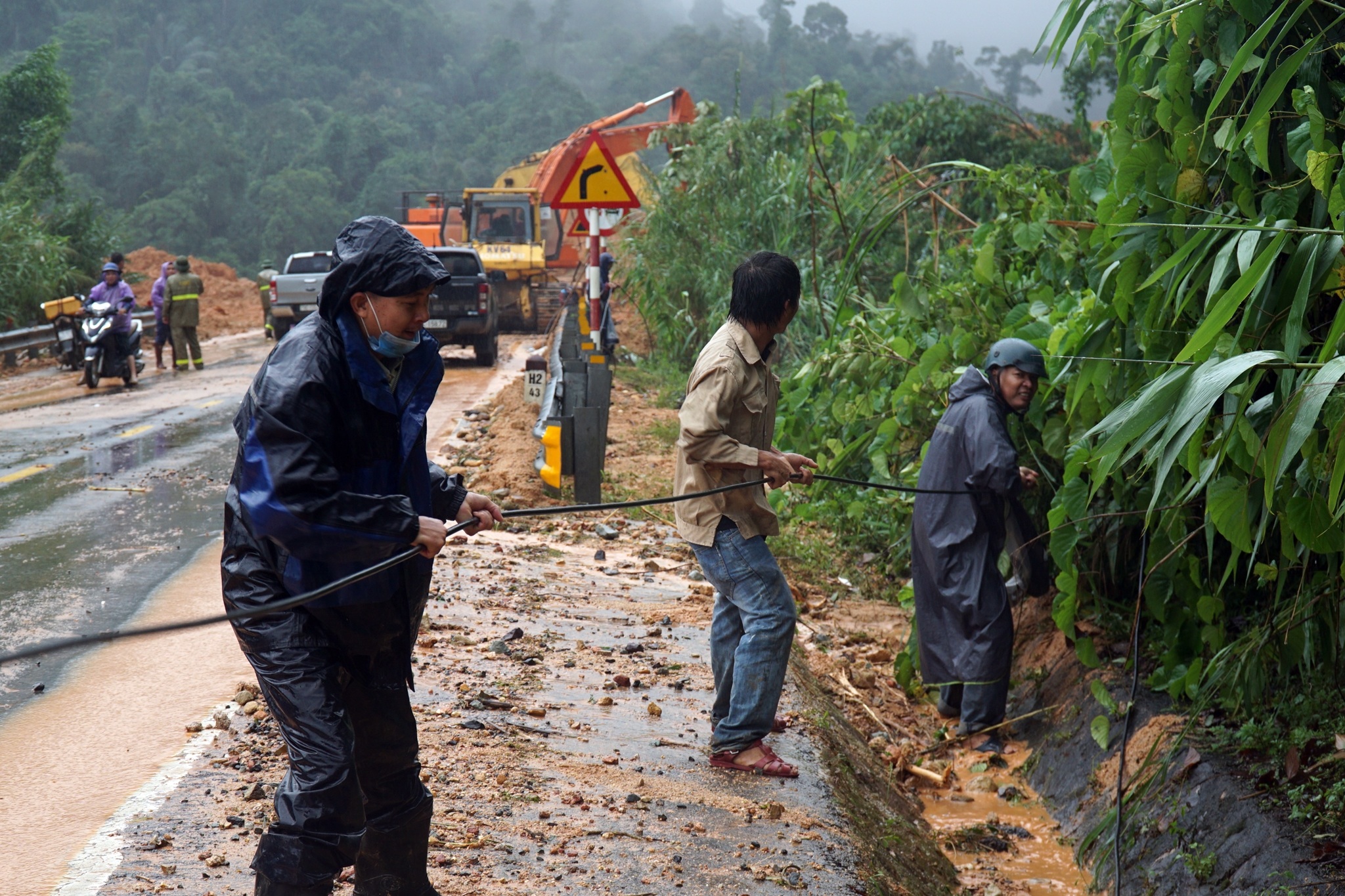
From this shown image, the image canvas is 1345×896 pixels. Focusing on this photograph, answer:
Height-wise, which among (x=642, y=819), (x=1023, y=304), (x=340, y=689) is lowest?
(x=642, y=819)

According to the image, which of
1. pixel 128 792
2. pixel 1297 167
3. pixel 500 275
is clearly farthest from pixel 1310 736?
pixel 500 275

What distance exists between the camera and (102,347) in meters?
16.6

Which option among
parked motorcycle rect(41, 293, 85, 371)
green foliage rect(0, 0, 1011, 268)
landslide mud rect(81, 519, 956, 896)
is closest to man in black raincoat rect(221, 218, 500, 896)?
landslide mud rect(81, 519, 956, 896)

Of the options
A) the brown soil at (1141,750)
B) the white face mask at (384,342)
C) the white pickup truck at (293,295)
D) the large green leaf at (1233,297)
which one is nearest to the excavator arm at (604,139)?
the white pickup truck at (293,295)

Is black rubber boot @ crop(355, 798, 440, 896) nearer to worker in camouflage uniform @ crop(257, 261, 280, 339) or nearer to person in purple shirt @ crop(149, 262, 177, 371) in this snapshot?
person in purple shirt @ crop(149, 262, 177, 371)

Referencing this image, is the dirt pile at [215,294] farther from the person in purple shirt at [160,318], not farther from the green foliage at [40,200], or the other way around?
the person in purple shirt at [160,318]

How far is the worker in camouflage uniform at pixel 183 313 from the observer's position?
62.3 ft

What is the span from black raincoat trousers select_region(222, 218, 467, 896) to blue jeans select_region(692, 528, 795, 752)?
1.55 metres

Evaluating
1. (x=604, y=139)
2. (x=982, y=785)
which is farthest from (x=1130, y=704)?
(x=604, y=139)

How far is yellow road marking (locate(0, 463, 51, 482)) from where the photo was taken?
1025 centimetres

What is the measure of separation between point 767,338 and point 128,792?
269 centimetres

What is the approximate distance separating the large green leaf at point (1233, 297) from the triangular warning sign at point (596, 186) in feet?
24.8

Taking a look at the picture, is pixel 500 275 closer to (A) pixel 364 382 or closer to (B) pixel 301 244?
(A) pixel 364 382

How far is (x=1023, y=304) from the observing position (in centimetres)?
657
